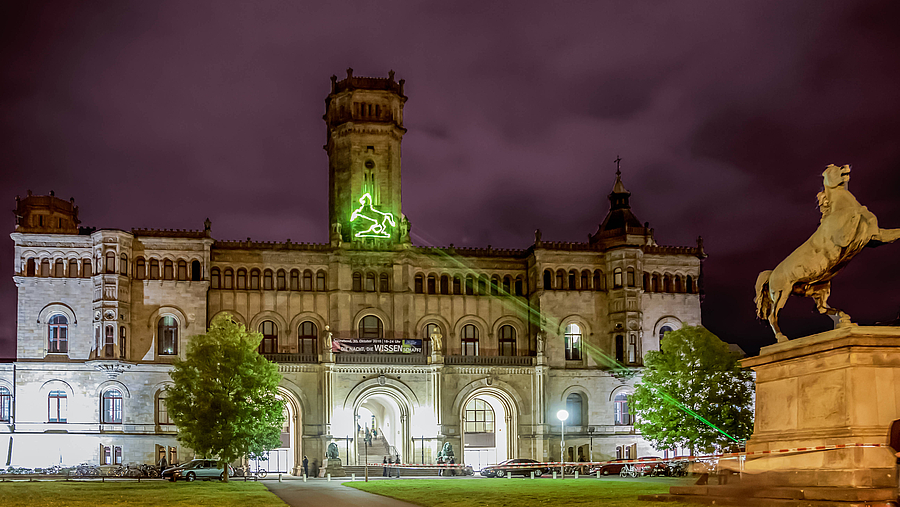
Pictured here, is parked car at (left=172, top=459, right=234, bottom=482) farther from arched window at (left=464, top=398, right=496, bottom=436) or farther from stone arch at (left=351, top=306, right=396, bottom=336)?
arched window at (left=464, top=398, right=496, bottom=436)

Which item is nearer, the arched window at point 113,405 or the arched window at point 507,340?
the arched window at point 113,405

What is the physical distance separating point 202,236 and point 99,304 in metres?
8.98

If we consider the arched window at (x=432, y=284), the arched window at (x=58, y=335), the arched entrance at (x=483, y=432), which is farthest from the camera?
the arched window at (x=432, y=284)

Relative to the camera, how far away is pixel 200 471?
59719 mm

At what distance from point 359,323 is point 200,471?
2023cm

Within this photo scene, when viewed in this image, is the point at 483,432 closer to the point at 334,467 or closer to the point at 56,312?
the point at 334,467

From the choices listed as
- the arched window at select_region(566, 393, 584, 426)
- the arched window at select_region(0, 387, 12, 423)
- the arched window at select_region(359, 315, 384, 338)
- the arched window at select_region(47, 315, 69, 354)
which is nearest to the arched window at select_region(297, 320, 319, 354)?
the arched window at select_region(359, 315, 384, 338)

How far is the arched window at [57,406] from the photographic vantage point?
70.4 meters

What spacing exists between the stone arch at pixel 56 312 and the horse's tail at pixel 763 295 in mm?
59799

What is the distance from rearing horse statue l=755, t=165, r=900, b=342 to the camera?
21078 millimetres

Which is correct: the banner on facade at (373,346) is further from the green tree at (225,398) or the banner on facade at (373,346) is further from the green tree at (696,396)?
the green tree at (696,396)

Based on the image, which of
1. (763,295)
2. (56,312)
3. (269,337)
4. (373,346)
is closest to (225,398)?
(373,346)

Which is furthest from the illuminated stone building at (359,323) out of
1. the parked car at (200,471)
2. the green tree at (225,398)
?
the green tree at (225,398)

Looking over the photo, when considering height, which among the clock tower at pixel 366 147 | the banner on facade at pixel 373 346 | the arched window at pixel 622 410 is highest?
the clock tower at pixel 366 147
